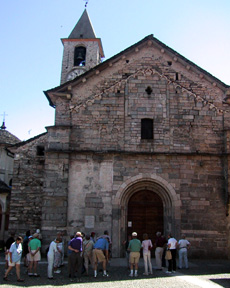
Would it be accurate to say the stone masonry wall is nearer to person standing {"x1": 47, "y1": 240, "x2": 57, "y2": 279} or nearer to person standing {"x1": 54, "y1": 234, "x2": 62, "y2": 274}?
person standing {"x1": 54, "y1": 234, "x2": 62, "y2": 274}

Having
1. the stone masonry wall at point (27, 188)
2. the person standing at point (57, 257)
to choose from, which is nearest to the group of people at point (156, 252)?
the person standing at point (57, 257)

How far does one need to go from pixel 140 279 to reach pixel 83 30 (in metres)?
29.2

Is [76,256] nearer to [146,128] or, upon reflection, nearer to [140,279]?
[140,279]

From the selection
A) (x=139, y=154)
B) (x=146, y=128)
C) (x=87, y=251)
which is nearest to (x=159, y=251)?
(x=87, y=251)

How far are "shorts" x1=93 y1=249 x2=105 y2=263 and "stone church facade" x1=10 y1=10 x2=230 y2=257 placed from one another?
407 cm

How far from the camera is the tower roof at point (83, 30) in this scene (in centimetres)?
3362

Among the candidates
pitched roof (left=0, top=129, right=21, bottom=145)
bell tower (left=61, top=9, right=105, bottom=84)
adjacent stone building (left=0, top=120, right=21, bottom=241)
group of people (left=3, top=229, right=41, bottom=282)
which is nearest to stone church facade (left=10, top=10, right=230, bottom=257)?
group of people (left=3, top=229, right=41, bottom=282)

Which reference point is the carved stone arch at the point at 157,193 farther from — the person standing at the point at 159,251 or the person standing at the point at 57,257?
the person standing at the point at 57,257

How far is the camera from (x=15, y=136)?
2945 cm

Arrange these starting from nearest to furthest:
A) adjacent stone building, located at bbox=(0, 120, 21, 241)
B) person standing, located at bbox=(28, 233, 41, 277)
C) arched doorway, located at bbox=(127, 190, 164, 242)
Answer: person standing, located at bbox=(28, 233, 41, 277)
arched doorway, located at bbox=(127, 190, 164, 242)
adjacent stone building, located at bbox=(0, 120, 21, 241)

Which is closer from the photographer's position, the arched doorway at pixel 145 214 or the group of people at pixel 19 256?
the group of people at pixel 19 256

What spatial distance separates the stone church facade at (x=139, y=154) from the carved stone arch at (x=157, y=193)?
0.15 feet

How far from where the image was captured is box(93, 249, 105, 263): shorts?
11.2m

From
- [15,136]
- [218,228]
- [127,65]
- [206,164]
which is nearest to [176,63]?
[127,65]
